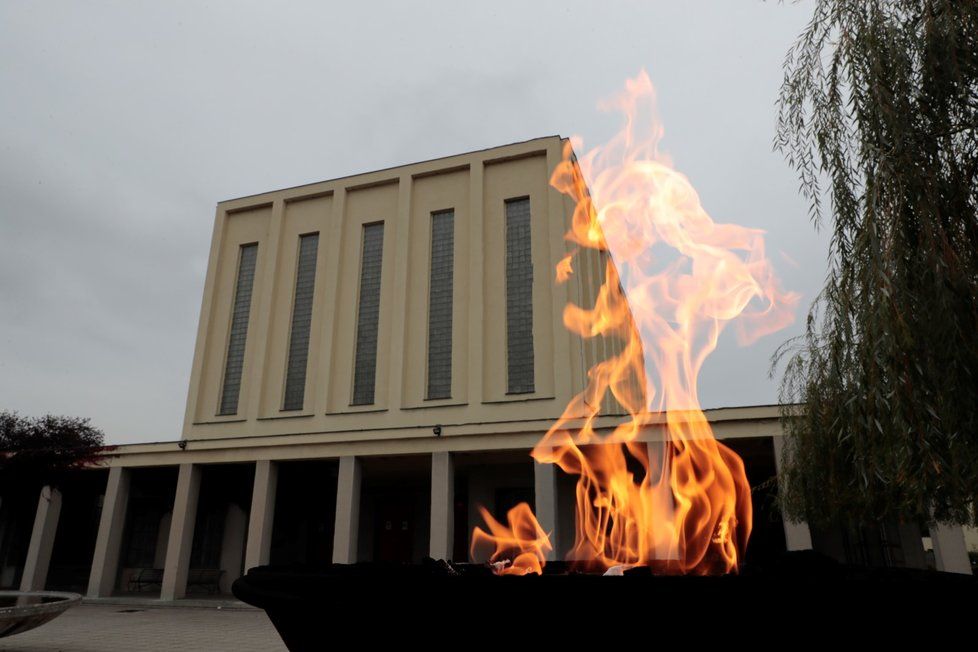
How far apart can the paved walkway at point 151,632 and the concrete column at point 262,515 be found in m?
1.39

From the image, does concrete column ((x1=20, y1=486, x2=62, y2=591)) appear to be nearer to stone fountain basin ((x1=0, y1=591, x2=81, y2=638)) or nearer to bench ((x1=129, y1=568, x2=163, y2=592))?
bench ((x1=129, y1=568, x2=163, y2=592))

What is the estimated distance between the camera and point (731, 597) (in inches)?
107

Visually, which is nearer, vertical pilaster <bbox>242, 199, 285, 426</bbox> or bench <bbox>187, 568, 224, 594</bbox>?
bench <bbox>187, 568, 224, 594</bbox>

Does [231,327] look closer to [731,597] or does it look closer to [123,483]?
[123,483]

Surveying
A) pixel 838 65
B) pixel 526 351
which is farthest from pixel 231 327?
pixel 838 65

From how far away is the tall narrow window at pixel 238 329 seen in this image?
21297 mm

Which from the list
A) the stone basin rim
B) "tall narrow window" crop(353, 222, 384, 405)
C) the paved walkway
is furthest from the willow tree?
"tall narrow window" crop(353, 222, 384, 405)

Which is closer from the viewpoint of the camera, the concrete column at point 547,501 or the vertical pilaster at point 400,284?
the concrete column at point 547,501

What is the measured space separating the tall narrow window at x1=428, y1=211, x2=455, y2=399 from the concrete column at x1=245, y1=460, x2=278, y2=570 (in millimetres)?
5221

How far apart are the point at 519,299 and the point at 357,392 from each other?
621 centimetres

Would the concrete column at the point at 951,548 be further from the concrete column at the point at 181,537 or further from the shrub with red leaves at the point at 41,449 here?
the shrub with red leaves at the point at 41,449

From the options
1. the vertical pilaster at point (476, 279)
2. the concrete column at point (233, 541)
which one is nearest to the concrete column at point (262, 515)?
the concrete column at point (233, 541)

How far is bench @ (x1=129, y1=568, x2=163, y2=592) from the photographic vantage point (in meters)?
19.7

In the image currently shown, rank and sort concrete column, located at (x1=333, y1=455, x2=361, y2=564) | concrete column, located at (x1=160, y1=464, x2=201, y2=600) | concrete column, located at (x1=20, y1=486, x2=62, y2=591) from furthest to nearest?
concrete column, located at (x1=20, y1=486, x2=62, y2=591), concrete column, located at (x1=160, y1=464, x2=201, y2=600), concrete column, located at (x1=333, y1=455, x2=361, y2=564)
